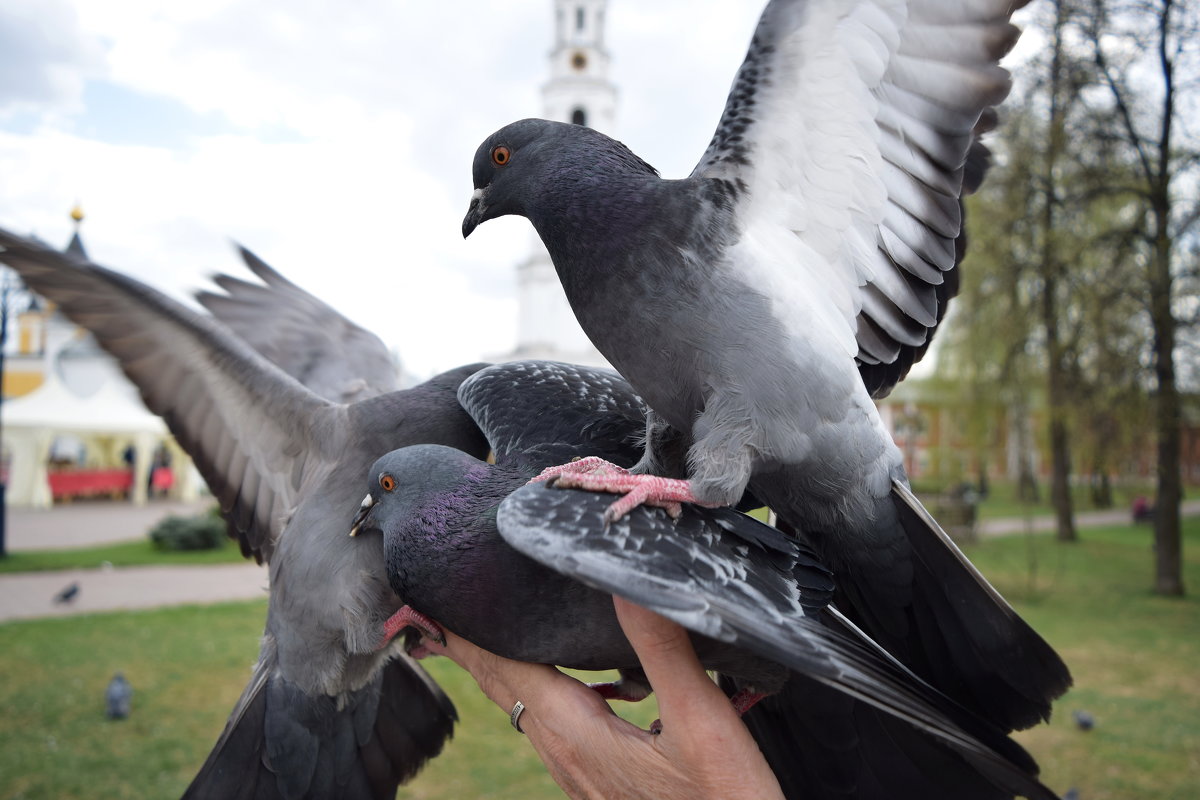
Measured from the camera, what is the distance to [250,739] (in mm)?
2895

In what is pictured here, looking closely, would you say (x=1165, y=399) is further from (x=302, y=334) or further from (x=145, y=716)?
(x=145, y=716)

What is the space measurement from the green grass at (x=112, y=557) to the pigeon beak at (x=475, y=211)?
53.8ft

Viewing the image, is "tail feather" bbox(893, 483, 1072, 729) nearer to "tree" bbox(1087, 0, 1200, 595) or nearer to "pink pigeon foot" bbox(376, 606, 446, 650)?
"pink pigeon foot" bbox(376, 606, 446, 650)

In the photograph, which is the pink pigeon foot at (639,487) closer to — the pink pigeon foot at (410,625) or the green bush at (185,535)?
the pink pigeon foot at (410,625)

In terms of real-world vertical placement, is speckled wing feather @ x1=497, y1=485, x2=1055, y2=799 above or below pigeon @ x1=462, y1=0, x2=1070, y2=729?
below

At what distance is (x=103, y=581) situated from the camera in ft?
52.5

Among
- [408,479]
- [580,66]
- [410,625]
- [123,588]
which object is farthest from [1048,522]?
[408,479]

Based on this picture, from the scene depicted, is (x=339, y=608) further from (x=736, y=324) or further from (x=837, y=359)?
(x=837, y=359)

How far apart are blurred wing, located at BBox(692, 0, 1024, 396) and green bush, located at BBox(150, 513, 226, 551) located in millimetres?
20079

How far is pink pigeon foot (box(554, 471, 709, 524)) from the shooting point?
2.04 meters

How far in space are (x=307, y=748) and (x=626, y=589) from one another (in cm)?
172

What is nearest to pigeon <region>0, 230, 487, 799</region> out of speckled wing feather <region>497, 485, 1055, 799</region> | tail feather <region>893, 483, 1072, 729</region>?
speckled wing feather <region>497, 485, 1055, 799</region>

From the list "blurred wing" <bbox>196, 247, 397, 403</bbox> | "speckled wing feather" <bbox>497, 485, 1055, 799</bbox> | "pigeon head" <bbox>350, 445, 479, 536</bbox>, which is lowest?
"speckled wing feather" <bbox>497, 485, 1055, 799</bbox>

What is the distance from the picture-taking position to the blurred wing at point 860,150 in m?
2.17
